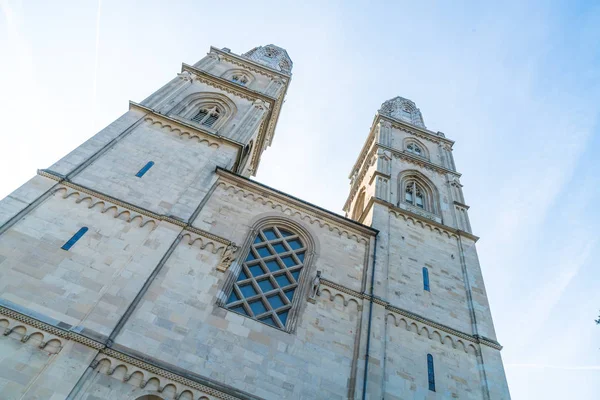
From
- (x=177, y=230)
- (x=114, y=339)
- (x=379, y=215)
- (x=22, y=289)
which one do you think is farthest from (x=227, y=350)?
(x=379, y=215)

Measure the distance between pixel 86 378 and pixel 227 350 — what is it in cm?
300

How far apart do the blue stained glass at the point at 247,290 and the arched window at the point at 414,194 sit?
33.4 feet

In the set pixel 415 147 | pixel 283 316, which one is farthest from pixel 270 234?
pixel 415 147

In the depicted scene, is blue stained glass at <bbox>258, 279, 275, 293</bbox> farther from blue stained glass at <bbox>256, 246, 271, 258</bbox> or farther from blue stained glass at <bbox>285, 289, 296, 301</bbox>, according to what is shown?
blue stained glass at <bbox>256, 246, 271, 258</bbox>

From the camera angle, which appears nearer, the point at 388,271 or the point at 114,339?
the point at 114,339

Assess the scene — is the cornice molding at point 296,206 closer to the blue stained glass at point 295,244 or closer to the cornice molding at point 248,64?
the blue stained glass at point 295,244

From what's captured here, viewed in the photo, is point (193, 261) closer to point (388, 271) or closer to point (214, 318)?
point (214, 318)

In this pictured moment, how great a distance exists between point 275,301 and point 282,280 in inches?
36.2

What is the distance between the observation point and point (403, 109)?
103 ft

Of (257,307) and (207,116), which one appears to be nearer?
(257,307)

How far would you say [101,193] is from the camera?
12.1 metres

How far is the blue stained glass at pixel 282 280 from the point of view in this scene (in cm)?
1244

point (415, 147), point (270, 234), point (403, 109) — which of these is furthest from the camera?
point (403, 109)

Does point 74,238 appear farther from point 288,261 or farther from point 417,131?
point 417,131
